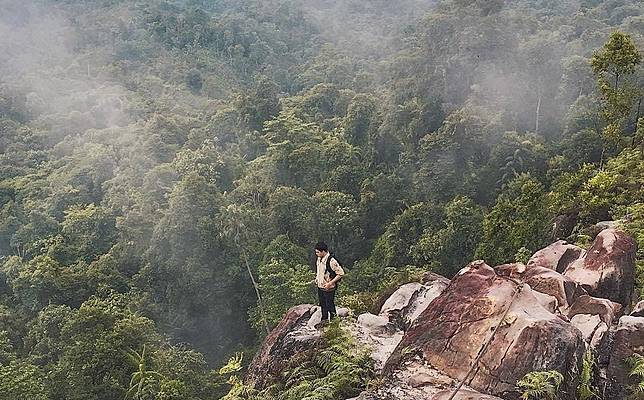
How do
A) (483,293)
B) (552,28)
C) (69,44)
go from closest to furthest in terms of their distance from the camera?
(483,293) < (552,28) < (69,44)

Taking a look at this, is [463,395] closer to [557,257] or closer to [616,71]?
[557,257]

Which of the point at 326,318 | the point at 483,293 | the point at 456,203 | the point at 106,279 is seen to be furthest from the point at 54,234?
the point at 483,293

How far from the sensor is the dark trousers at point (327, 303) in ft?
26.4

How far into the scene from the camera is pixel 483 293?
6645mm

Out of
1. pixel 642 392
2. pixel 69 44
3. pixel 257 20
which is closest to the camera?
pixel 642 392

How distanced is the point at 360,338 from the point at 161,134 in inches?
1136

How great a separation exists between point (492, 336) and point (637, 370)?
1.34 metres

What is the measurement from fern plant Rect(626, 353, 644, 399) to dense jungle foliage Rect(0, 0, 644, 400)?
14.8ft

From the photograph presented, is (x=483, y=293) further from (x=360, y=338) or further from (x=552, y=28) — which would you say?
(x=552, y=28)

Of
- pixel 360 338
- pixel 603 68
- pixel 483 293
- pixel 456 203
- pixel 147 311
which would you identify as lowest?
pixel 147 311

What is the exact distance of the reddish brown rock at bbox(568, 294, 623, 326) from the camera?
283 inches

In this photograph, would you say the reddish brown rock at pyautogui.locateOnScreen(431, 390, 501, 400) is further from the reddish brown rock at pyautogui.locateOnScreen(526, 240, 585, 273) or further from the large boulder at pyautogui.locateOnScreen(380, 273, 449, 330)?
the reddish brown rock at pyautogui.locateOnScreen(526, 240, 585, 273)

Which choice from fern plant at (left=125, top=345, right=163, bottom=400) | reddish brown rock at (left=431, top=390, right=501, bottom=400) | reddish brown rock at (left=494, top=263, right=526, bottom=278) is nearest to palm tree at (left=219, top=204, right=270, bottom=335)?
fern plant at (left=125, top=345, right=163, bottom=400)

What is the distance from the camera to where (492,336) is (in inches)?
232
